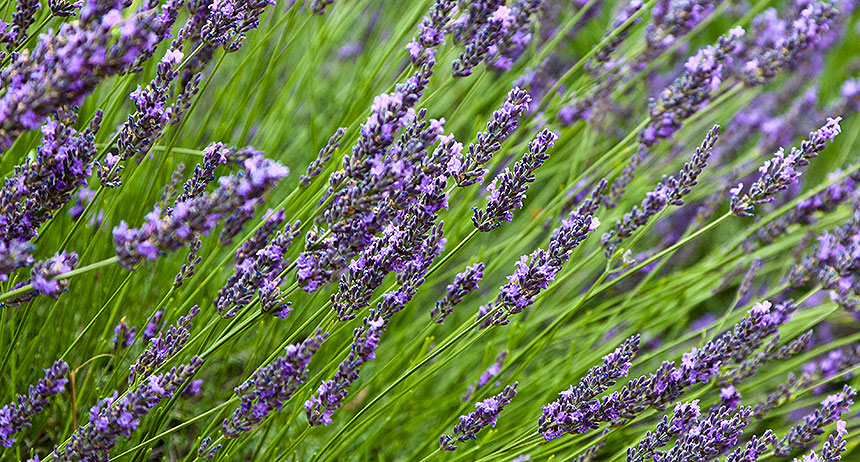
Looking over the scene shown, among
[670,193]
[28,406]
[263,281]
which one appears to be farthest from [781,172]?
[28,406]

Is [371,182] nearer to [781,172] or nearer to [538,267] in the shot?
[538,267]

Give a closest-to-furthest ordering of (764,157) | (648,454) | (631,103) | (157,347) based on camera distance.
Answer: (157,347) < (648,454) < (764,157) < (631,103)

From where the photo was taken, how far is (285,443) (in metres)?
1.91

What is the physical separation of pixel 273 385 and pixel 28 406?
532 mm

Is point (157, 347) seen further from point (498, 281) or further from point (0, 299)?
point (498, 281)

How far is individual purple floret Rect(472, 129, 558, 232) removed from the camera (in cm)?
124

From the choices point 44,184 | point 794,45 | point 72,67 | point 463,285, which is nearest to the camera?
point 72,67

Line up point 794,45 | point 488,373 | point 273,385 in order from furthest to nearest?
point 794,45 → point 488,373 → point 273,385

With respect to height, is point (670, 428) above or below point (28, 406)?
below

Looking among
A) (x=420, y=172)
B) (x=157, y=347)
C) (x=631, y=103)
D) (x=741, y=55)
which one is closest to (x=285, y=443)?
(x=157, y=347)

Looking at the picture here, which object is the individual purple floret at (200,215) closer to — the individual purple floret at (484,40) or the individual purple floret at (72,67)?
the individual purple floret at (72,67)

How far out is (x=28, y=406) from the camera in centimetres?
139

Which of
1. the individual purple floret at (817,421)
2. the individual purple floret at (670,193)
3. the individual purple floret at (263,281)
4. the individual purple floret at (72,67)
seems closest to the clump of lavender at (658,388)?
the individual purple floret at (817,421)

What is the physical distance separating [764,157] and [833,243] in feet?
3.29
